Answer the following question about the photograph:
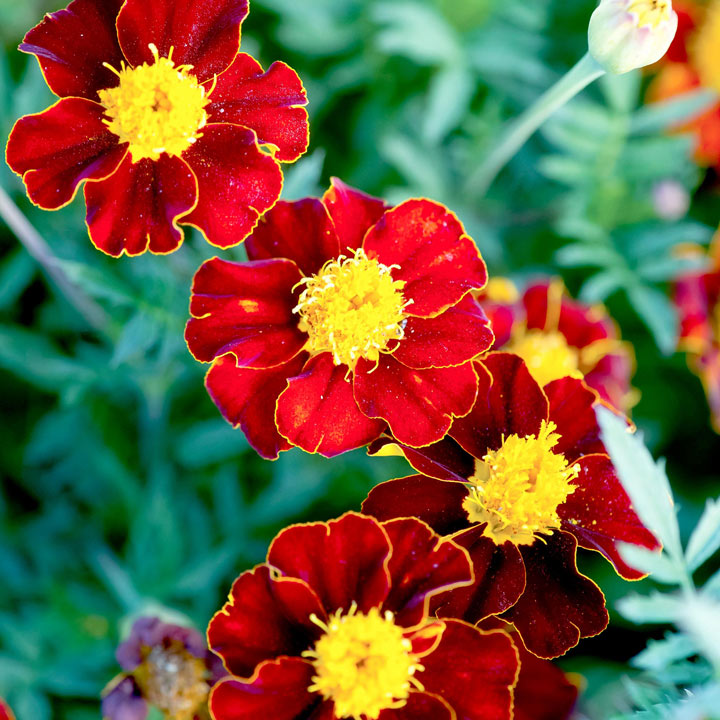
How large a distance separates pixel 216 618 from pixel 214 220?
42 cm

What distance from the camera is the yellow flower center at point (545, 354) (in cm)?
121

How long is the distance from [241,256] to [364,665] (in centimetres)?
54

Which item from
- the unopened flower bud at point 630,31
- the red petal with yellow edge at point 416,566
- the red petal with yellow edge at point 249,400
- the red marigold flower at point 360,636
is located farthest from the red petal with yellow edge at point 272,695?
the unopened flower bud at point 630,31

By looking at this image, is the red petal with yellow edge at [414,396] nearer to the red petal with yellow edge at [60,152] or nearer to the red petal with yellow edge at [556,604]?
the red petal with yellow edge at [556,604]

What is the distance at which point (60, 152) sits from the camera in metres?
0.92

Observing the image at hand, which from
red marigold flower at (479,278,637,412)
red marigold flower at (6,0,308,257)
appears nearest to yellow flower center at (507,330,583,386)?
red marigold flower at (479,278,637,412)

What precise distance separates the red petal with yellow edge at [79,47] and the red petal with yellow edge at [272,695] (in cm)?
66

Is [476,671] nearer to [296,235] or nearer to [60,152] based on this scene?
[296,235]

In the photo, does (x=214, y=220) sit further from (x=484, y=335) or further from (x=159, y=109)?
(x=484, y=335)

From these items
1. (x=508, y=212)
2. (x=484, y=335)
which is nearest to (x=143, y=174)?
(x=484, y=335)

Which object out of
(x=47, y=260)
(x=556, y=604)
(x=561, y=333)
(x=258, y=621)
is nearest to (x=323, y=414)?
(x=258, y=621)

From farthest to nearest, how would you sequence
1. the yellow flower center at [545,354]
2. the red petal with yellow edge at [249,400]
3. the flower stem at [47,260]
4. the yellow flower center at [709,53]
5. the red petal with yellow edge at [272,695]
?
the yellow flower center at [709,53], the yellow flower center at [545,354], the flower stem at [47,260], the red petal with yellow edge at [249,400], the red petal with yellow edge at [272,695]

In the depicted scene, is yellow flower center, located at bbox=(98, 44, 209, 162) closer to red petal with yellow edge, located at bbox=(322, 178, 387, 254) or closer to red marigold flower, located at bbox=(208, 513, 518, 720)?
red petal with yellow edge, located at bbox=(322, 178, 387, 254)

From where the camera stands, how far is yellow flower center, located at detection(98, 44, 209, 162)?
0.93m
